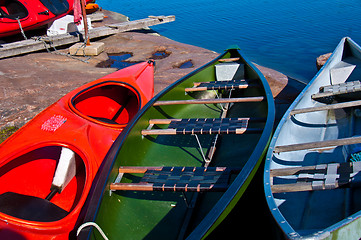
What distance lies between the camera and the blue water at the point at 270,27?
13.4m

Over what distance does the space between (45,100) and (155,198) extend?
441 centimetres

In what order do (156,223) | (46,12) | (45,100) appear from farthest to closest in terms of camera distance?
(46,12) → (45,100) → (156,223)

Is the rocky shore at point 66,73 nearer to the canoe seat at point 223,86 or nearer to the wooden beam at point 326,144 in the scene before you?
the canoe seat at point 223,86

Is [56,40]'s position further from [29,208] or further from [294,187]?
[294,187]

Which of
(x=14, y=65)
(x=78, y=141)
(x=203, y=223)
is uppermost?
(x=203, y=223)

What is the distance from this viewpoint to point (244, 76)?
22.4 ft

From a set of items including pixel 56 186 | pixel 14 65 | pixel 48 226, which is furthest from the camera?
pixel 14 65

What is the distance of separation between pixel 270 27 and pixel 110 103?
1343 cm

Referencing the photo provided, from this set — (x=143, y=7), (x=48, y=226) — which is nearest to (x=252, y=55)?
(x=48, y=226)

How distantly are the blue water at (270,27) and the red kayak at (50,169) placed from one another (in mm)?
8588

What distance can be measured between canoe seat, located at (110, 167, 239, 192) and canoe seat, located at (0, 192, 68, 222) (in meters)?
0.98

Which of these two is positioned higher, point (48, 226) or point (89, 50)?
point (48, 226)

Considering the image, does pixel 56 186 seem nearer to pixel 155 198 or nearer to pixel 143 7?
pixel 155 198

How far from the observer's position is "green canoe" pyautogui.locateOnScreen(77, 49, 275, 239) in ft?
10.8
